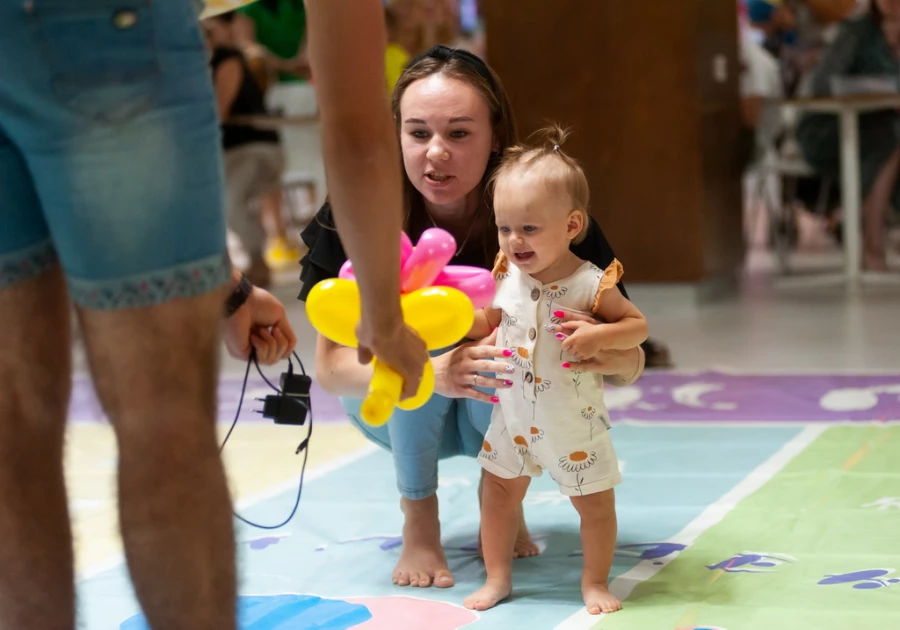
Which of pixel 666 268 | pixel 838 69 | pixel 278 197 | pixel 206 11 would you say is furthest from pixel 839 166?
pixel 206 11

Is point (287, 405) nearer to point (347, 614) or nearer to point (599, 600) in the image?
point (347, 614)

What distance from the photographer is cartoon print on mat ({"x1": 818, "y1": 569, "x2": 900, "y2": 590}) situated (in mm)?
1620

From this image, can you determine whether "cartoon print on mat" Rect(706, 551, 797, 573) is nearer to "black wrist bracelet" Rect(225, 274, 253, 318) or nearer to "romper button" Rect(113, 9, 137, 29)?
"black wrist bracelet" Rect(225, 274, 253, 318)

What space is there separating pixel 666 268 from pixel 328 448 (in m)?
2.42

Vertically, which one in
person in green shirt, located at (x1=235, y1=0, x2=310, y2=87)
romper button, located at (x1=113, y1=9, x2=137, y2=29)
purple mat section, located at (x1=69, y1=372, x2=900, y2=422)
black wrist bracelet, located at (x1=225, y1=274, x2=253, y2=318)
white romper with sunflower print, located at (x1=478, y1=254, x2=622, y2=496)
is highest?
person in green shirt, located at (x1=235, y1=0, x2=310, y2=87)

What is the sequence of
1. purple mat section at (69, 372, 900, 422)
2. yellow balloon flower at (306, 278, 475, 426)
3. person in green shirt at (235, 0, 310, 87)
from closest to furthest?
yellow balloon flower at (306, 278, 475, 426), purple mat section at (69, 372, 900, 422), person in green shirt at (235, 0, 310, 87)

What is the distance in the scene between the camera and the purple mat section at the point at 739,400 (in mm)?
2787

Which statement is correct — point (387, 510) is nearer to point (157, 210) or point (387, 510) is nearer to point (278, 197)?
point (157, 210)

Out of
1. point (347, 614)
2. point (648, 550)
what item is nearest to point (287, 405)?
point (347, 614)

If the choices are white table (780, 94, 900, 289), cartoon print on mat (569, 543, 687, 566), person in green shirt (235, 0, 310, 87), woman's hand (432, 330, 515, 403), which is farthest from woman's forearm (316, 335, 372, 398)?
person in green shirt (235, 0, 310, 87)

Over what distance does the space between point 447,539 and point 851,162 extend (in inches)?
142

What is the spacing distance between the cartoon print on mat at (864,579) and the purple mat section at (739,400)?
3.47ft

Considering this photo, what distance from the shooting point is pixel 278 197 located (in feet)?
24.4

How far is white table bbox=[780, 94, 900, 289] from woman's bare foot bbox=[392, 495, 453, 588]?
11.9ft
